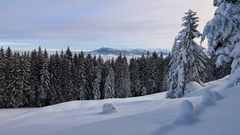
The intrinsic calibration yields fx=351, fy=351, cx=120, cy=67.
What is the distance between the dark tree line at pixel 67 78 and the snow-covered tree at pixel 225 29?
197 feet

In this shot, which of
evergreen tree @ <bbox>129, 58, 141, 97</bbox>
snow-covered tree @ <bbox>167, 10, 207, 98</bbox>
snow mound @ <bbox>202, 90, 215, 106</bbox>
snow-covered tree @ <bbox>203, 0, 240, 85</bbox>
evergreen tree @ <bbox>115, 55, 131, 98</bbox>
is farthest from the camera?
evergreen tree @ <bbox>129, 58, 141, 97</bbox>

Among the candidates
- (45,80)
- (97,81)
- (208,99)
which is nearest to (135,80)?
(97,81)

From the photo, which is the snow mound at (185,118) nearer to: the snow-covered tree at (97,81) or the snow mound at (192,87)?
the snow mound at (192,87)

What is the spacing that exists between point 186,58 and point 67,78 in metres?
47.0

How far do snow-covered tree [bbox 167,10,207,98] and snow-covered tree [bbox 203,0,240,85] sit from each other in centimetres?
2031

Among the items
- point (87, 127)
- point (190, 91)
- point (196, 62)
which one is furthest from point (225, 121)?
point (196, 62)

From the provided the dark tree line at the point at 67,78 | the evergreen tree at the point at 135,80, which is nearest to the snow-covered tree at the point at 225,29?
the dark tree line at the point at 67,78

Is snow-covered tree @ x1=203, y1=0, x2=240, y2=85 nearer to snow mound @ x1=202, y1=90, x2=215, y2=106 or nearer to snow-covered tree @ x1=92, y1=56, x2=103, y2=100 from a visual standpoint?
snow mound @ x1=202, y1=90, x2=215, y2=106

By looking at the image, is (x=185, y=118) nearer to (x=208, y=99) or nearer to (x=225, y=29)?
(x=208, y=99)

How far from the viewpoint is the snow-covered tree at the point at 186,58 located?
32250 millimetres

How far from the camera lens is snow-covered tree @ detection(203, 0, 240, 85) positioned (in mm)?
→ 11320

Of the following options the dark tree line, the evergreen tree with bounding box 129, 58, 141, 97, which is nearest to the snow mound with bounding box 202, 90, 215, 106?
the dark tree line

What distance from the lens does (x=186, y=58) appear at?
32.6m

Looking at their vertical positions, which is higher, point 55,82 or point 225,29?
point 225,29
